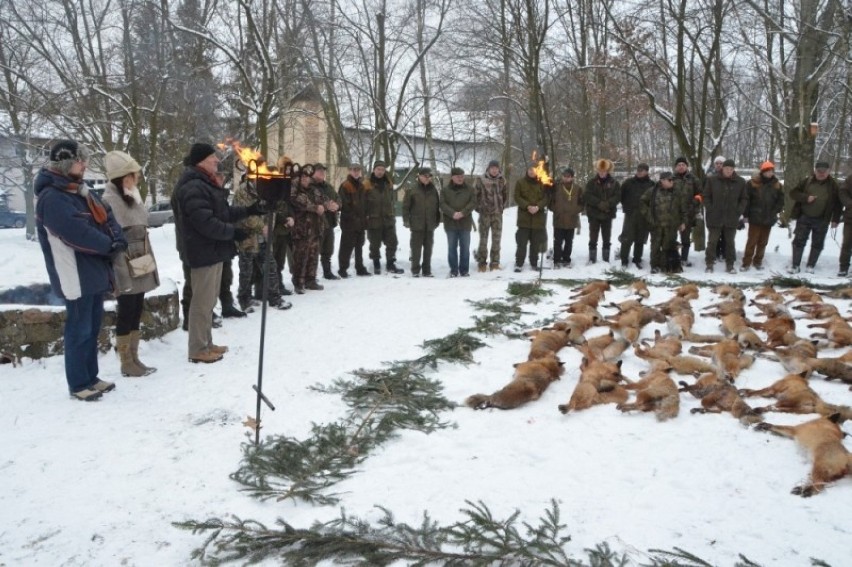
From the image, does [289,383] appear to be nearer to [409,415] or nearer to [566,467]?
[409,415]

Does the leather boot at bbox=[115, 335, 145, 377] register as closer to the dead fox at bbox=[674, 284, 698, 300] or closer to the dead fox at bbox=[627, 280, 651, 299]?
the dead fox at bbox=[627, 280, 651, 299]

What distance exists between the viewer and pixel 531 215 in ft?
36.6

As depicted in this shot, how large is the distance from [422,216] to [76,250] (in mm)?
6927

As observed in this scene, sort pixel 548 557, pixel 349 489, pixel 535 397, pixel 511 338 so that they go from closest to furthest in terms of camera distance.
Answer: pixel 548 557
pixel 349 489
pixel 535 397
pixel 511 338

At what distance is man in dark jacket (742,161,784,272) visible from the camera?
1060cm

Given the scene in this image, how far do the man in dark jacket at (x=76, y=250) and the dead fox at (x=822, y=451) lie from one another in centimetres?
505

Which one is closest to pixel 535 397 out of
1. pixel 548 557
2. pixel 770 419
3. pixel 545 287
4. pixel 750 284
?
pixel 770 419

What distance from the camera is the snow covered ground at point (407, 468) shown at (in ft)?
9.39

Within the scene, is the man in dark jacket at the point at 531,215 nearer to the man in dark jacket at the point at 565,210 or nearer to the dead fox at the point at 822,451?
the man in dark jacket at the point at 565,210

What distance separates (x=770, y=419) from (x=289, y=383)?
3.82 m

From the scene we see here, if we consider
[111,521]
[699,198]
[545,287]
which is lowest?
[111,521]

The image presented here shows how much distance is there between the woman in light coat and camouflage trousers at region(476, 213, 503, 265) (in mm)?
6888

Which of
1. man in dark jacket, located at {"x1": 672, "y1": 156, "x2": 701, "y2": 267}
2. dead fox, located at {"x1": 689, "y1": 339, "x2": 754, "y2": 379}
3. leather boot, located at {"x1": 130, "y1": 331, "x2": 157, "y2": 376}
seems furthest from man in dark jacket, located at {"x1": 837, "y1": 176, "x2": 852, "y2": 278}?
leather boot, located at {"x1": 130, "y1": 331, "x2": 157, "y2": 376}

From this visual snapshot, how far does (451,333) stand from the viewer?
660 cm
